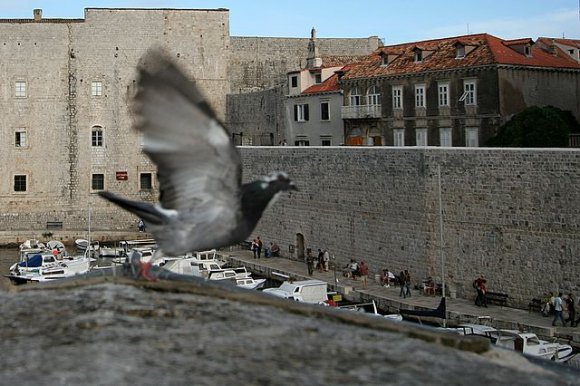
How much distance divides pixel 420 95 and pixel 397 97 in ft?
4.09

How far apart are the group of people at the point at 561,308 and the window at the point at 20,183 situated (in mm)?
25718

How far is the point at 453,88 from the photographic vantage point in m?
28.0

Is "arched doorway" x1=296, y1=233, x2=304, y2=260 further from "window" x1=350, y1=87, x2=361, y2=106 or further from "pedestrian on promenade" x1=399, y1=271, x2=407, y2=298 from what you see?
"window" x1=350, y1=87, x2=361, y2=106

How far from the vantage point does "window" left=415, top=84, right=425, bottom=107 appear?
29.1 meters

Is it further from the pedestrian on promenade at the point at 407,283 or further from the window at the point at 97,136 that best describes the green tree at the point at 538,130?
the window at the point at 97,136

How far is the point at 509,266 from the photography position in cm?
1956

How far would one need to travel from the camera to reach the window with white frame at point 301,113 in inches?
1421

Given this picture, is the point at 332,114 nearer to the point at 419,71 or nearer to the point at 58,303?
the point at 419,71

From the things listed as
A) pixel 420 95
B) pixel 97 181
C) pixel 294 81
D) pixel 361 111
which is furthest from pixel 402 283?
pixel 97 181

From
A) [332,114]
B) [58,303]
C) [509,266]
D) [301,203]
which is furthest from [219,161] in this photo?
[332,114]

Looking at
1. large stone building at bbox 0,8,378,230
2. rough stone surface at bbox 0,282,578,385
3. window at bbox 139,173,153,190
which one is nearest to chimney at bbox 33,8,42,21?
large stone building at bbox 0,8,378,230

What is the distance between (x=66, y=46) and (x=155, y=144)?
112 feet

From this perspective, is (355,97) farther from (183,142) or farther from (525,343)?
(183,142)

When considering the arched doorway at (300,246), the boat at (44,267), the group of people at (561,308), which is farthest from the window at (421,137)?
the group of people at (561,308)
